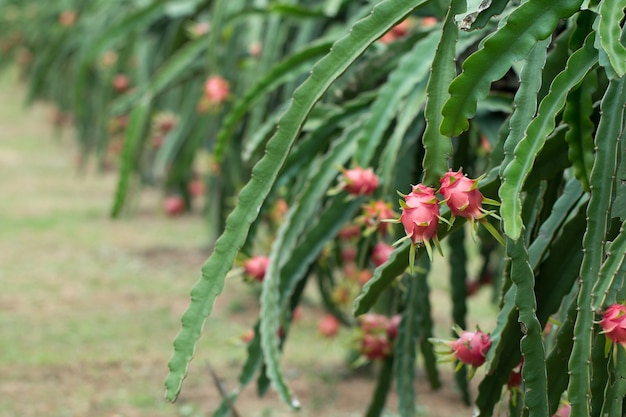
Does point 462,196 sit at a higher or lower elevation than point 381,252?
higher

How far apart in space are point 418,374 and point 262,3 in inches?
56.3

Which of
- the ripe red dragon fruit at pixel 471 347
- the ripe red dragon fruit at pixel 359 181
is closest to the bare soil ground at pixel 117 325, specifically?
the ripe red dragon fruit at pixel 359 181

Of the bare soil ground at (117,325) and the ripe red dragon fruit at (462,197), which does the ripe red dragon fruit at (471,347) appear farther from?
the bare soil ground at (117,325)

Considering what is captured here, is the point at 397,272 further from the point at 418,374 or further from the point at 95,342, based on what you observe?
the point at 95,342

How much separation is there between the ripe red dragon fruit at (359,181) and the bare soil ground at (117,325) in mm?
600

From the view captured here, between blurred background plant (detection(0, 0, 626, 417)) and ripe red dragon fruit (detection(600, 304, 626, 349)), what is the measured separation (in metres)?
0.02

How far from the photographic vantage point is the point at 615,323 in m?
1.17

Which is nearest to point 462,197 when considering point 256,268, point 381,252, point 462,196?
point 462,196

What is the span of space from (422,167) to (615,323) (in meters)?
0.99

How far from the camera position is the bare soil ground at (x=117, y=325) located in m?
3.08

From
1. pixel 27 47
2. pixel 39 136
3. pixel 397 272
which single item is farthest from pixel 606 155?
pixel 39 136

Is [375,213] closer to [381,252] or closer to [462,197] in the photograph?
[381,252]

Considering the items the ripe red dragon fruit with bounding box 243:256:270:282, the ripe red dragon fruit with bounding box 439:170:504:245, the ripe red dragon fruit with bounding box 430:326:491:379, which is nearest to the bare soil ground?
the ripe red dragon fruit with bounding box 243:256:270:282

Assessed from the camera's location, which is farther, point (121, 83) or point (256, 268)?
point (121, 83)
